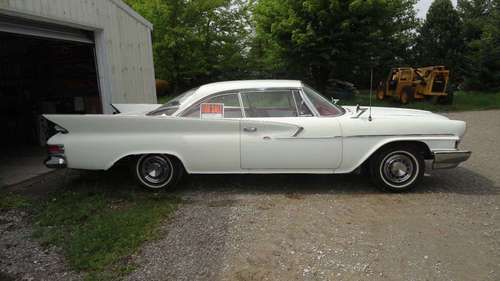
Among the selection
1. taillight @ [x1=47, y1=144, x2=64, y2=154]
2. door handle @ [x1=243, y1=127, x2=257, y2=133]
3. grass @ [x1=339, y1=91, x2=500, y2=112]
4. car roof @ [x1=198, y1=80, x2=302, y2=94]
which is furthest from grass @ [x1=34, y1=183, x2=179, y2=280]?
grass @ [x1=339, y1=91, x2=500, y2=112]

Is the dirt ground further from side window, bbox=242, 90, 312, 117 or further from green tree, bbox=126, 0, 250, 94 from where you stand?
green tree, bbox=126, 0, 250, 94

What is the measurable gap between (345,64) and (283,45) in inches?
109

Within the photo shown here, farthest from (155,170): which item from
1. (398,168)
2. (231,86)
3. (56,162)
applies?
(398,168)

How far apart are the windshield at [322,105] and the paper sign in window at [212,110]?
1152mm

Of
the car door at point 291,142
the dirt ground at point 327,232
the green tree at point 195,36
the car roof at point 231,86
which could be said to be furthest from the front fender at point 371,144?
the green tree at point 195,36

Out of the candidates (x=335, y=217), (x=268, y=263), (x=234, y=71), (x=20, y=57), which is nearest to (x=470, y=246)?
(x=335, y=217)

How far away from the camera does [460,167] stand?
5961 millimetres

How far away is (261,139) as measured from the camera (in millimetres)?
4633

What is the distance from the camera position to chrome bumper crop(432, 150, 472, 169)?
462 centimetres

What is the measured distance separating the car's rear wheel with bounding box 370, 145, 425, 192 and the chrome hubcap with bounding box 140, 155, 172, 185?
106 inches

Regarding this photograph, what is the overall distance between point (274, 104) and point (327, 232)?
1.90 m

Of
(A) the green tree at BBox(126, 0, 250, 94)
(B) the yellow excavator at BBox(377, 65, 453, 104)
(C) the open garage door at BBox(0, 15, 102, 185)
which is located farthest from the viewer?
(A) the green tree at BBox(126, 0, 250, 94)

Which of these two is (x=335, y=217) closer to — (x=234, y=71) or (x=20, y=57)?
(x=20, y=57)

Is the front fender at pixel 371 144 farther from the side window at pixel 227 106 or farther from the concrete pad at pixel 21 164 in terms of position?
the concrete pad at pixel 21 164
